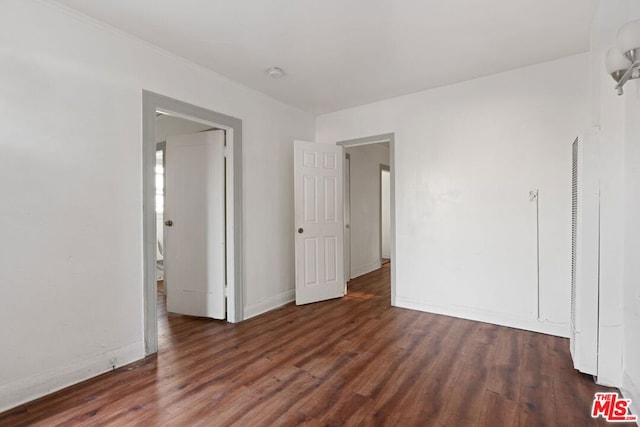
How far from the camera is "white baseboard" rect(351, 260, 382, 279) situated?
5.54 metres

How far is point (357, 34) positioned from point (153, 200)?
216 cm

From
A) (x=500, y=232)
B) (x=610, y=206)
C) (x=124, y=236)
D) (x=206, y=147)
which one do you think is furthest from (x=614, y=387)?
(x=206, y=147)

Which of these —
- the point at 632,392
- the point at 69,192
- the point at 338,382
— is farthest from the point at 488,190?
the point at 69,192

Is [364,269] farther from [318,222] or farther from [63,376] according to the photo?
[63,376]

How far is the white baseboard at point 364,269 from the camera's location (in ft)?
18.2

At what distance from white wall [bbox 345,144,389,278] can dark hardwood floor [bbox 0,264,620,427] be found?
2550 mm

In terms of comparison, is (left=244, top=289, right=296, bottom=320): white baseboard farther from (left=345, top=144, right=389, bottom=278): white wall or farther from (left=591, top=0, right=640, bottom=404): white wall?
(left=591, top=0, right=640, bottom=404): white wall

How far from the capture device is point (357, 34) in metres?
2.47

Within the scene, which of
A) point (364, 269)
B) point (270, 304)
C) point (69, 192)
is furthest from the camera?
point (364, 269)

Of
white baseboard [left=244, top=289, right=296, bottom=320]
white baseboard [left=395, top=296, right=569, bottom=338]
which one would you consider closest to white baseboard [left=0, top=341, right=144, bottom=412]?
white baseboard [left=244, top=289, right=296, bottom=320]

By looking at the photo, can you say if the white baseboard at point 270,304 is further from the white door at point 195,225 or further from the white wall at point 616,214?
the white wall at point 616,214

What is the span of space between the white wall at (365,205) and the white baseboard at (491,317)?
183cm

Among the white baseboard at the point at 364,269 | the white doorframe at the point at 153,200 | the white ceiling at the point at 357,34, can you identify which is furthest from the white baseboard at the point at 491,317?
the white ceiling at the point at 357,34

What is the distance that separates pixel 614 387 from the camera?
204 cm
